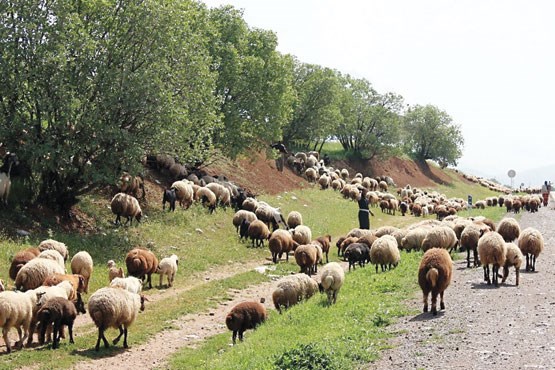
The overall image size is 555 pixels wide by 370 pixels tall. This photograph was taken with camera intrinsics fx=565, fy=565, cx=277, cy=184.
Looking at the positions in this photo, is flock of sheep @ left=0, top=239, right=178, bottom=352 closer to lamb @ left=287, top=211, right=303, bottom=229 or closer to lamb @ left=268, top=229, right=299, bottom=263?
lamb @ left=268, top=229, right=299, bottom=263

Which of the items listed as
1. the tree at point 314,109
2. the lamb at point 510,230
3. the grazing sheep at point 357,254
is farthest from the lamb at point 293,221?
the tree at point 314,109

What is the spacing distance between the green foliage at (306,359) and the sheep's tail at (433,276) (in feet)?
11.6

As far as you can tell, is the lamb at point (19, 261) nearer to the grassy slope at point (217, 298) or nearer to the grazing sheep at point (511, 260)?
the grassy slope at point (217, 298)

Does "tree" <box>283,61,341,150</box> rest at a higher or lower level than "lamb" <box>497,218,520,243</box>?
higher

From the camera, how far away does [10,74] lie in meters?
19.9

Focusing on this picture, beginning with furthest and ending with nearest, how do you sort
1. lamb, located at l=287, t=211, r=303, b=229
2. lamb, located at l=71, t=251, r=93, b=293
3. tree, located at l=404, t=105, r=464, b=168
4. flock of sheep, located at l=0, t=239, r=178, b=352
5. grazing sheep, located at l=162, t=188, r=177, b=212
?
tree, located at l=404, t=105, r=464, b=168 < lamb, located at l=287, t=211, r=303, b=229 < grazing sheep, located at l=162, t=188, r=177, b=212 < lamb, located at l=71, t=251, r=93, b=293 < flock of sheep, located at l=0, t=239, r=178, b=352

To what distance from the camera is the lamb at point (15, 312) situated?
11.3 meters

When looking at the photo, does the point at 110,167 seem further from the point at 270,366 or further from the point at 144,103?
the point at 270,366

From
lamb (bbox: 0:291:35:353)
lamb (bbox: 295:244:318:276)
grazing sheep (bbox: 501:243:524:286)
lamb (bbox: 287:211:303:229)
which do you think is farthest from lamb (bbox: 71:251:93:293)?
lamb (bbox: 287:211:303:229)

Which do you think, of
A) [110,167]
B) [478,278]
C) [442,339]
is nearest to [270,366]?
[442,339]

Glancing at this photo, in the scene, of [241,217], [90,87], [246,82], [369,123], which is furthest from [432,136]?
[90,87]

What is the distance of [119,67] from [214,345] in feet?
43.2

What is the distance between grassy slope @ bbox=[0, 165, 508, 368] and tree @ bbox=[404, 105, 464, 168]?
203 ft

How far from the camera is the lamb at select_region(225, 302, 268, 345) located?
13219mm
